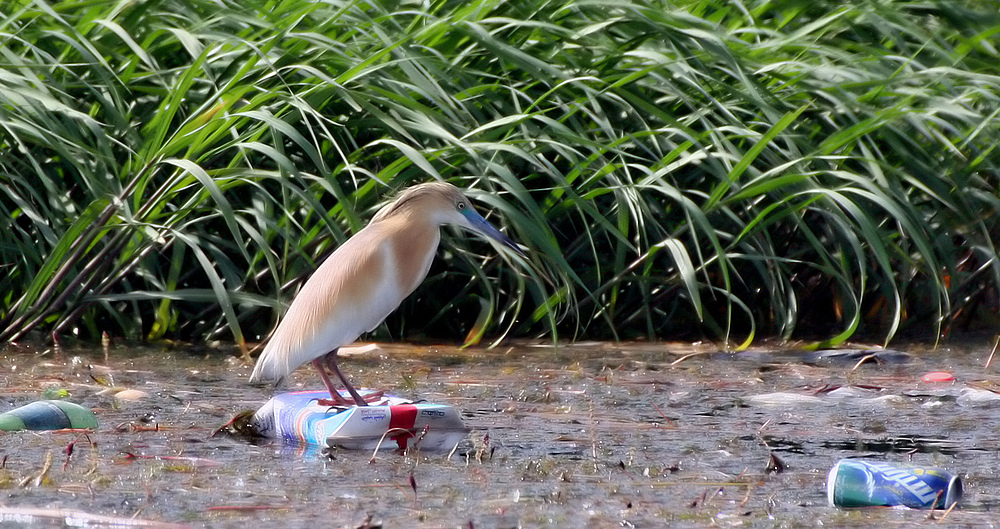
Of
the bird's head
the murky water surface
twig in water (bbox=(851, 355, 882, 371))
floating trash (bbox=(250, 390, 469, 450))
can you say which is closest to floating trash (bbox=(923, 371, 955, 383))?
the murky water surface

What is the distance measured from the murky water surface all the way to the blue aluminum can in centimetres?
3

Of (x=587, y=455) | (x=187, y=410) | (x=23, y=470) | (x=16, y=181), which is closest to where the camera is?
(x=23, y=470)

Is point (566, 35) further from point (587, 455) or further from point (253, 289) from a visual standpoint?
point (587, 455)

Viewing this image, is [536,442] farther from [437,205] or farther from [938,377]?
[938,377]

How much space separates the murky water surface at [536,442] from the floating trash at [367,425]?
0.15 ft

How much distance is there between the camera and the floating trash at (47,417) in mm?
2947

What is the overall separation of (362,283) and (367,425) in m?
0.40

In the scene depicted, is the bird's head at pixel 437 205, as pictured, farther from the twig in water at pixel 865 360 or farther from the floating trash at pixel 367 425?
the twig in water at pixel 865 360

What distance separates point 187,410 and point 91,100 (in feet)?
4.19

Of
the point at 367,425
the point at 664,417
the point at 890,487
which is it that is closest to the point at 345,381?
the point at 367,425

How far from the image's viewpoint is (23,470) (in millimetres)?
2566

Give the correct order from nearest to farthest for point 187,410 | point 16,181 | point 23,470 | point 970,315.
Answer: point 23,470
point 187,410
point 16,181
point 970,315

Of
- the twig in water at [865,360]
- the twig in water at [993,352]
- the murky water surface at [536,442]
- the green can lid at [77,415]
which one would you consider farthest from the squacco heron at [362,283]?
the twig in water at [993,352]

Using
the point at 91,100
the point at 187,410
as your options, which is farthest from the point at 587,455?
the point at 91,100
